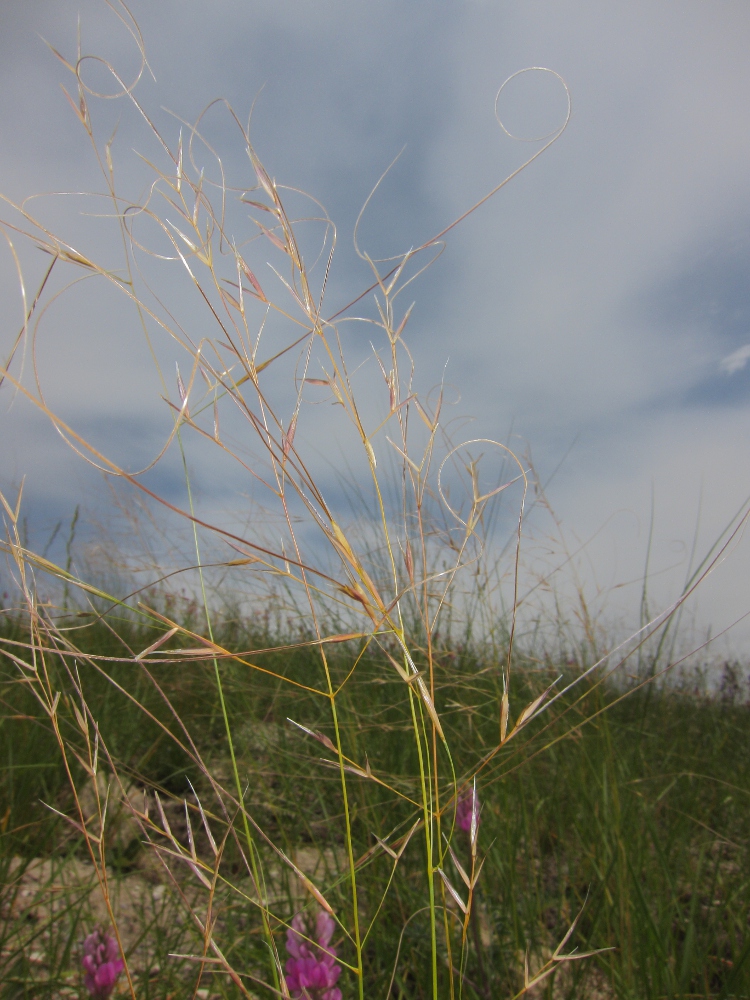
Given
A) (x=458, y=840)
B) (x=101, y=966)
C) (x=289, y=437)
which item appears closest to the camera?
(x=289, y=437)

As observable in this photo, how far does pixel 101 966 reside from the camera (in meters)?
1.36

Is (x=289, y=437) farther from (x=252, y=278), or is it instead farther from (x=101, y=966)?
(x=101, y=966)

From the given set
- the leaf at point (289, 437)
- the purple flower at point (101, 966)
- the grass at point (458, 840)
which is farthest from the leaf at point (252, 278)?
the purple flower at point (101, 966)

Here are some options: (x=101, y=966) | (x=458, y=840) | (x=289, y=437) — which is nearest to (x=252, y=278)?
(x=289, y=437)

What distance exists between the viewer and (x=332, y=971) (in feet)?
3.99

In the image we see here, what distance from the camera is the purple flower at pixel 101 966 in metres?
1.36

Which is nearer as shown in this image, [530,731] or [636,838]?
[636,838]

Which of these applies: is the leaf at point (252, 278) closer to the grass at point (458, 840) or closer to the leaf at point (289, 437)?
the leaf at point (289, 437)

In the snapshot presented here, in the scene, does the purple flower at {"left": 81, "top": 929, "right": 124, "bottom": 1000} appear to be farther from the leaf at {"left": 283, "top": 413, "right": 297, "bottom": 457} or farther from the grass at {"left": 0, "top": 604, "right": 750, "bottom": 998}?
the leaf at {"left": 283, "top": 413, "right": 297, "bottom": 457}

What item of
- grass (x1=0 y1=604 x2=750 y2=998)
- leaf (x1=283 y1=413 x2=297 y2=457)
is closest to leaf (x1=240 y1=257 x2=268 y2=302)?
leaf (x1=283 y1=413 x2=297 y2=457)

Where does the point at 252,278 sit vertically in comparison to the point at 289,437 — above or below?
above

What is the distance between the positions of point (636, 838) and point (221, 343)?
67.4 inches

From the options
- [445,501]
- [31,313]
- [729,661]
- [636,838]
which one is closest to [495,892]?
[636,838]

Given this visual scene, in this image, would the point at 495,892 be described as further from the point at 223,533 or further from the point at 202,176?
the point at 202,176
